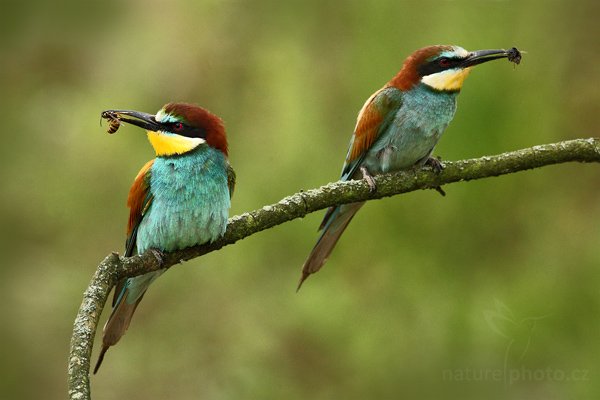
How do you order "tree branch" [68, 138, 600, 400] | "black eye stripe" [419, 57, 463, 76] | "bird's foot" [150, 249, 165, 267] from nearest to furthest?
1. "tree branch" [68, 138, 600, 400]
2. "bird's foot" [150, 249, 165, 267]
3. "black eye stripe" [419, 57, 463, 76]

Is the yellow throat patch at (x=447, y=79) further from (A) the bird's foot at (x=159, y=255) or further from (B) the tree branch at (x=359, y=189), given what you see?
(A) the bird's foot at (x=159, y=255)

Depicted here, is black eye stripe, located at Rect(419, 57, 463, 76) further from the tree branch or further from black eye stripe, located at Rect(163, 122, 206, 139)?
black eye stripe, located at Rect(163, 122, 206, 139)

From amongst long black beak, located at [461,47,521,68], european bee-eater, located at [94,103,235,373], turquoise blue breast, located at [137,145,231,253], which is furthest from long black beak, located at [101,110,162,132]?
long black beak, located at [461,47,521,68]

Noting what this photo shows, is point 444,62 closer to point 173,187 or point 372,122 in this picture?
point 372,122

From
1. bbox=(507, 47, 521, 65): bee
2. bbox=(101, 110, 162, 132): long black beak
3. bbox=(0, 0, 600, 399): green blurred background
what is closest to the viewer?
bbox=(101, 110, 162, 132): long black beak

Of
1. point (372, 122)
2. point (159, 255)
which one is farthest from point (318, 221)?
point (159, 255)

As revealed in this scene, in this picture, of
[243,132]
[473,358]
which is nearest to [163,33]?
[243,132]

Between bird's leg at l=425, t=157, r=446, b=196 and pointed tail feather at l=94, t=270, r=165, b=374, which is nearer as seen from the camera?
bird's leg at l=425, t=157, r=446, b=196

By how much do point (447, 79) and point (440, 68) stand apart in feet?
0.16

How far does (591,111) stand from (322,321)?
1.72 metres

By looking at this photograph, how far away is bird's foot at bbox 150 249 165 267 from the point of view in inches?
109

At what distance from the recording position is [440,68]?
3.46 meters

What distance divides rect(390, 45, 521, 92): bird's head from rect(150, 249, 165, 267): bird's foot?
1189mm

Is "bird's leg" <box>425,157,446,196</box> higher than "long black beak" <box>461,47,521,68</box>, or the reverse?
"long black beak" <box>461,47,521,68</box>
